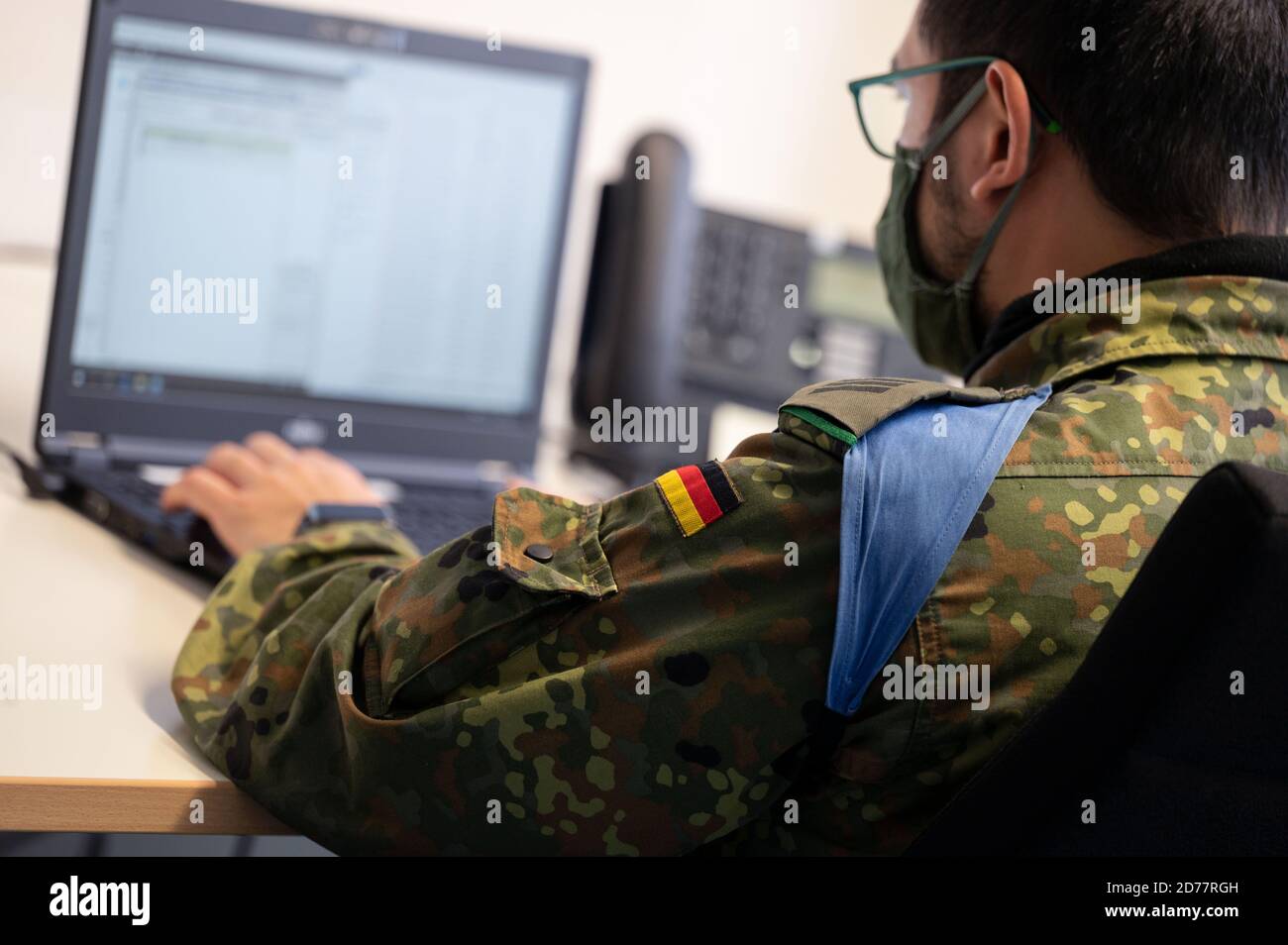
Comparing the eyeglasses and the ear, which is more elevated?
the eyeglasses

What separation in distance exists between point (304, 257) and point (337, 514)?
1.19ft

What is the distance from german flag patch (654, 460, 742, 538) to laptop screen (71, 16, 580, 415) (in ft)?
2.31

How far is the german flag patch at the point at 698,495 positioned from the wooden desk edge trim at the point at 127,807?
11.5 inches

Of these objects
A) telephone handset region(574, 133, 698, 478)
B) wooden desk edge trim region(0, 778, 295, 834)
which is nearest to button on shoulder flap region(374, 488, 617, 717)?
wooden desk edge trim region(0, 778, 295, 834)

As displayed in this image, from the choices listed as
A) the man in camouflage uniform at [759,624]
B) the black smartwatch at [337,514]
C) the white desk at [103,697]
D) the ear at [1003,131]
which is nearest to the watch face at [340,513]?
the black smartwatch at [337,514]

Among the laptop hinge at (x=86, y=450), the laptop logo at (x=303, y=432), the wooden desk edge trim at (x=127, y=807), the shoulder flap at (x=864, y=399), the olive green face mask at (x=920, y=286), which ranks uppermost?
the olive green face mask at (x=920, y=286)

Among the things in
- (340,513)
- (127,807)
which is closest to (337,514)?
(340,513)

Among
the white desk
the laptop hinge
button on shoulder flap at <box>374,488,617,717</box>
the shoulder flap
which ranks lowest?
the white desk

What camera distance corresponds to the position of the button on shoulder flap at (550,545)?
0.69 m

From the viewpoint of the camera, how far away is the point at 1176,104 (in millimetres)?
788

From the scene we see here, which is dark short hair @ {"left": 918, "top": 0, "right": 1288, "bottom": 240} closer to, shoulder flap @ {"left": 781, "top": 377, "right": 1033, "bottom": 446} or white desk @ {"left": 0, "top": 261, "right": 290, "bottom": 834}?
shoulder flap @ {"left": 781, "top": 377, "right": 1033, "bottom": 446}

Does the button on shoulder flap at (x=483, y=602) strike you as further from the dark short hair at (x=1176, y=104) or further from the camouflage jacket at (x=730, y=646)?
the dark short hair at (x=1176, y=104)

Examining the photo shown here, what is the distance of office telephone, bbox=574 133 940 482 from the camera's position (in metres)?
1.63
